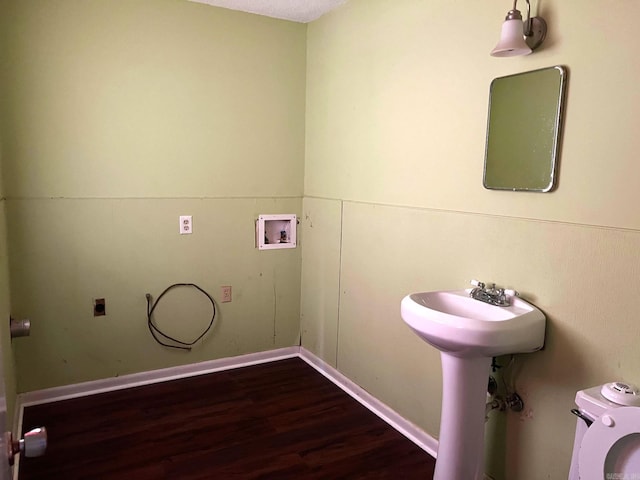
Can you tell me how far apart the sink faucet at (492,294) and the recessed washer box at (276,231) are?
155 cm

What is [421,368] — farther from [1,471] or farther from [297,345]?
[1,471]

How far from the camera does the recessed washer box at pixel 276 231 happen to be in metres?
3.08

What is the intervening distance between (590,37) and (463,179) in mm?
678

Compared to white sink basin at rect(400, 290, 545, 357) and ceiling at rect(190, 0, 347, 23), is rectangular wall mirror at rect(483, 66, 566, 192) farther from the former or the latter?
ceiling at rect(190, 0, 347, 23)

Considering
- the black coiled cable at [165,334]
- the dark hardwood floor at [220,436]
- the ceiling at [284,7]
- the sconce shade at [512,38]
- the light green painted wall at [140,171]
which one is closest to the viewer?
the sconce shade at [512,38]

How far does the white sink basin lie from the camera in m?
1.54

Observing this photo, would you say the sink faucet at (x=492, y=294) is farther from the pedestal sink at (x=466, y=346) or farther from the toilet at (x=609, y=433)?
the toilet at (x=609, y=433)

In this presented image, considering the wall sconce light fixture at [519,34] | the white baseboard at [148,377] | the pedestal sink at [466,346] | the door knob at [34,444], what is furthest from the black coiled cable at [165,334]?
the wall sconce light fixture at [519,34]

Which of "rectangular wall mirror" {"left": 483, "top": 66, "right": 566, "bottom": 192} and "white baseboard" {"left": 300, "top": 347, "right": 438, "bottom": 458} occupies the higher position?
"rectangular wall mirror" {"left": 483, "top": 66, "right": 566, "bottom": 192}

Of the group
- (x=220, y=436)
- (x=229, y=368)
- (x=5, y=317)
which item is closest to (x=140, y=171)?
(x=5, y=317)

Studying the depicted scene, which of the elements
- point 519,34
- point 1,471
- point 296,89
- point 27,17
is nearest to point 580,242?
point 519,34

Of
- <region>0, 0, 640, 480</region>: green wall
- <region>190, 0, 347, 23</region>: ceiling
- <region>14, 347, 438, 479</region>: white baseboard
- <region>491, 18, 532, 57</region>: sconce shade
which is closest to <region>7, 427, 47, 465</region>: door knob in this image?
<region>0, 0, 640, 480</region>: green wall

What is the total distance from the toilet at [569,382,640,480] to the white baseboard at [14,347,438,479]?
3.11ft

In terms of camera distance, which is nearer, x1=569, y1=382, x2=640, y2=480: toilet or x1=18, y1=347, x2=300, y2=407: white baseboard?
x1=569, y1=382, x2=640, y2=480: toilet
